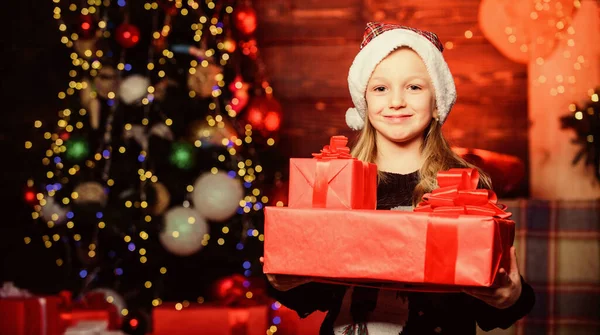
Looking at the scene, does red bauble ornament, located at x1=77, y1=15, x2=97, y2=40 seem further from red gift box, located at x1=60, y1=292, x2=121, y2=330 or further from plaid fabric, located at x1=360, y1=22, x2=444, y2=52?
plaid fabric, located at x1=360, y1=22, x2=444, y2=52

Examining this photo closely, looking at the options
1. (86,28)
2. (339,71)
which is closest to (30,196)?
(86,28)

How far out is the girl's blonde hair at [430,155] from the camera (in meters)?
1.77

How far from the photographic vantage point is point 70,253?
4141 mm

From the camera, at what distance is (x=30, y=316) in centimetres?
374

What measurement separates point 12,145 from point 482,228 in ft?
11.4

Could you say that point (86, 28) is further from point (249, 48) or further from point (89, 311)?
point (89, 311)

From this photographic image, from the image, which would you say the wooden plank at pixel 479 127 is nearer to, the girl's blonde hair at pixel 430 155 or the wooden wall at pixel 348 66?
the wooden wall at pixel 348 66

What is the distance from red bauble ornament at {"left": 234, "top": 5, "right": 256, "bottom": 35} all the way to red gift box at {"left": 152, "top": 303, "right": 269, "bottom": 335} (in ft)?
4.42

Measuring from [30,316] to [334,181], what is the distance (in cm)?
257

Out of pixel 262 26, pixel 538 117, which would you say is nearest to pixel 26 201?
pixel 262 26

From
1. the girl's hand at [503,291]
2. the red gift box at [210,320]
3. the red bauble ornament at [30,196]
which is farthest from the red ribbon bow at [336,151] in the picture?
the red bauble ornament at [30,196]

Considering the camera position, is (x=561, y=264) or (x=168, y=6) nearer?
(x=561, y=264)

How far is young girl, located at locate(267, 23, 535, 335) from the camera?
166cm

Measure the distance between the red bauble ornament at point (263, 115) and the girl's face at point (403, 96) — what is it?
2.14 metres
